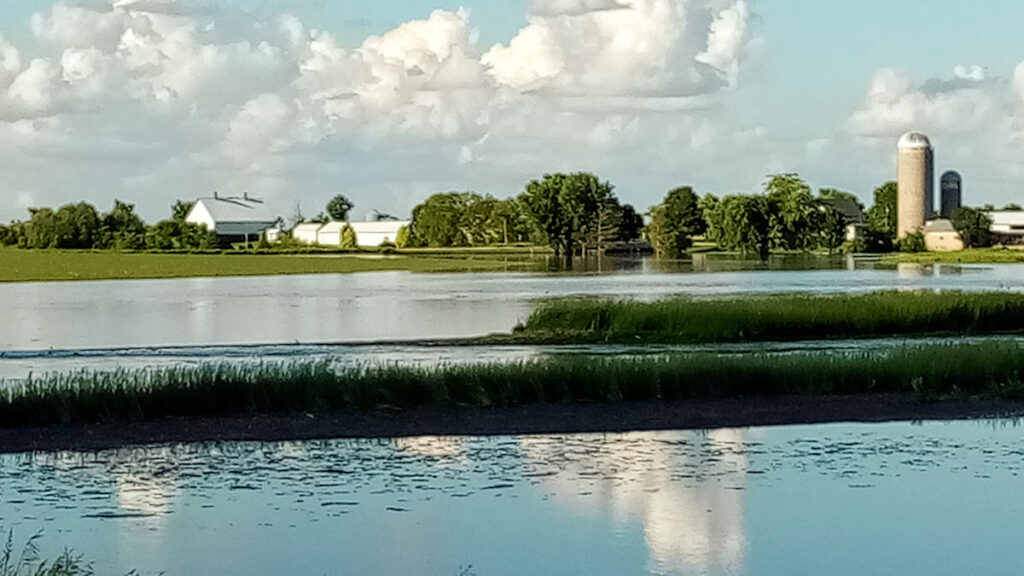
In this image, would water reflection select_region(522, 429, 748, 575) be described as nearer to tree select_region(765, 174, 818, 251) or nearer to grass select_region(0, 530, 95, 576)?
grass select_region(0, 530, 95, 576)

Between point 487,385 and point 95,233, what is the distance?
143525 mm

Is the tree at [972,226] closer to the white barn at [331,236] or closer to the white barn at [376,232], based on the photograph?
the white barn at [376,232]

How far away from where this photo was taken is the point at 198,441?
18.2 m

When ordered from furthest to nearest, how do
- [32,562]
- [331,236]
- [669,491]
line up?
1. [331,236]
2. [669,491]
3. [32,562]

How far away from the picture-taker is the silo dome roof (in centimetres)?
18812

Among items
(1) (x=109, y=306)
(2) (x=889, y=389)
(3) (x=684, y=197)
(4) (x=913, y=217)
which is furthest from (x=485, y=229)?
(2) (x=889, y=389)

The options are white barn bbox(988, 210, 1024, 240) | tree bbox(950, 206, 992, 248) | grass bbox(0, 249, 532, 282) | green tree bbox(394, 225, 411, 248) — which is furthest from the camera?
white barn bbox(988, 210, 1024, 240)

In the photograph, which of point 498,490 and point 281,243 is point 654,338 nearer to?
point 498,490

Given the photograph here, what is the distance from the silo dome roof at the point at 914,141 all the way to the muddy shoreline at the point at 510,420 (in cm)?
17253

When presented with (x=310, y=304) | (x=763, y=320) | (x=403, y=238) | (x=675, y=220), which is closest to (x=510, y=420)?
(x=763, y=320)

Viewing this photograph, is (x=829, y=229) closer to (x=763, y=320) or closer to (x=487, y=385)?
(x=763, y=320)

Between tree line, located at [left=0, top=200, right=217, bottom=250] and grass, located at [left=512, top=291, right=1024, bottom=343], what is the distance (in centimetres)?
11594

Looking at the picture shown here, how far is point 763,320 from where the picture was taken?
35625mm

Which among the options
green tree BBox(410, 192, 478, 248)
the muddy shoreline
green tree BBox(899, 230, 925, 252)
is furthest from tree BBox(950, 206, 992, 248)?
the muddy shoreline
